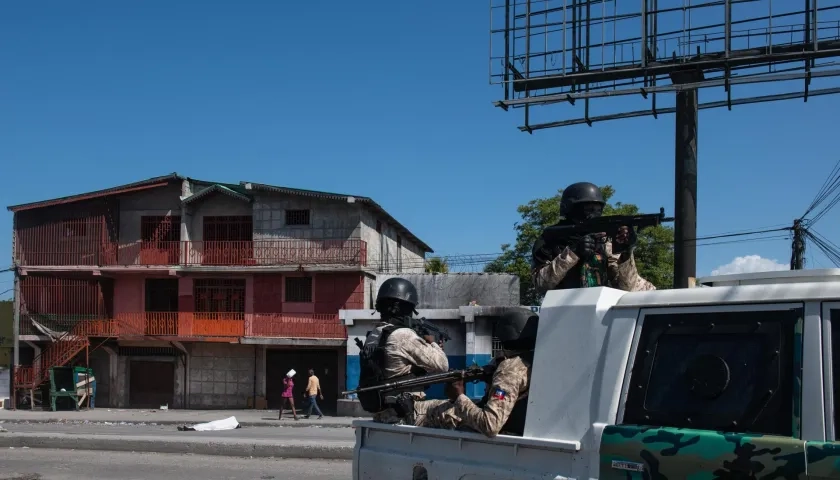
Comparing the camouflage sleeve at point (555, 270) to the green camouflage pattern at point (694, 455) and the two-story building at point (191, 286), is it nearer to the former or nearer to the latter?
the green camouflage pattern at point (694, 455)

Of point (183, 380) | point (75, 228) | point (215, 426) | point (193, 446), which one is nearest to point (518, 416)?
point (193, 446)

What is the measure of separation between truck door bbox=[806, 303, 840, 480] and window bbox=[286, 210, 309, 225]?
2986 centimetres

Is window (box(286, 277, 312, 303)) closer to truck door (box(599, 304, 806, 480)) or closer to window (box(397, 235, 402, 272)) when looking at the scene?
window (box(397, 235, 402, 272))

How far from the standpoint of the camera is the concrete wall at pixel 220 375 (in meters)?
32.5

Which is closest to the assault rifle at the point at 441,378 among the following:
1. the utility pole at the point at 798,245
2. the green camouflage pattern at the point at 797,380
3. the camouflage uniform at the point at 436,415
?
the camouflage uniform at the point at 436,415

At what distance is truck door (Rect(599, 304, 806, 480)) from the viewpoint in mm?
3266

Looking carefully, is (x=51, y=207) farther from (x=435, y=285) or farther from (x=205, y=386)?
(x=435, y=285)

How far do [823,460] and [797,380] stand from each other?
326 millimetres

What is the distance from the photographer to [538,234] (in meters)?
33.8

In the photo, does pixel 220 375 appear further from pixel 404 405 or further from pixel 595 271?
pixel 595 271

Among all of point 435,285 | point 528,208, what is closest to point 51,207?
point 435,285

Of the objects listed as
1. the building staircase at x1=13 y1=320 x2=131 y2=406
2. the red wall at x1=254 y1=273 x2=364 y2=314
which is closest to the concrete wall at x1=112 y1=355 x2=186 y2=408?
the building staircase at x1=13 y1=320 x2=131 y2=406

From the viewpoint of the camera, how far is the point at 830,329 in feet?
10.8

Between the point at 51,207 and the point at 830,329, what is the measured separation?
115 feet
